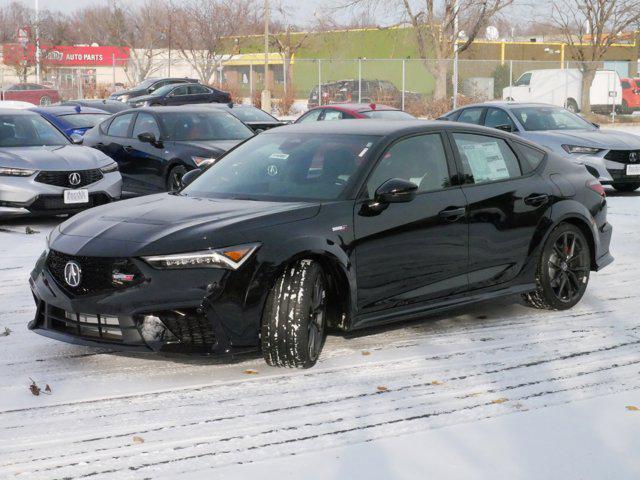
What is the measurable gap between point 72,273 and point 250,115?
54.9 ft

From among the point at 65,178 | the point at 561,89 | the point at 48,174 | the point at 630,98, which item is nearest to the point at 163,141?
the point at 65,178

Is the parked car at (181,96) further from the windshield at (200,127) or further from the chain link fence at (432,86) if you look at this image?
the windshield at (200,127)

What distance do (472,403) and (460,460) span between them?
893mm

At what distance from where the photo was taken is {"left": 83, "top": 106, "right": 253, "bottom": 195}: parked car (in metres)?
14.9

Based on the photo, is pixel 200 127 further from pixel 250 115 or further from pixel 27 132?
pixel 250 115

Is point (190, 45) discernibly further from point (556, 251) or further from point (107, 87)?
point (556, 251)

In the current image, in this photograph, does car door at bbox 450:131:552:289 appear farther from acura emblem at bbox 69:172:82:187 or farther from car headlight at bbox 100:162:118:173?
car headlight at bbox 100:162:118:173

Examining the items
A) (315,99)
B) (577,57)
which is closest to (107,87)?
(315,99)

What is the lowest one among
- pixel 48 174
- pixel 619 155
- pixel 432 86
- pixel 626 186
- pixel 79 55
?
pixel 626 186

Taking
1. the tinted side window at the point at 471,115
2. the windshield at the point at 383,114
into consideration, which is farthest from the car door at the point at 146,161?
the tinted side window at the point at 471,115

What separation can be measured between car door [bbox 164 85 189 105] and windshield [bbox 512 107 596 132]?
1919cm

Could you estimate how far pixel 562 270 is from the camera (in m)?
7.77

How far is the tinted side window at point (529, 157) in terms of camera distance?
7699 millimetres

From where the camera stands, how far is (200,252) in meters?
5.69
